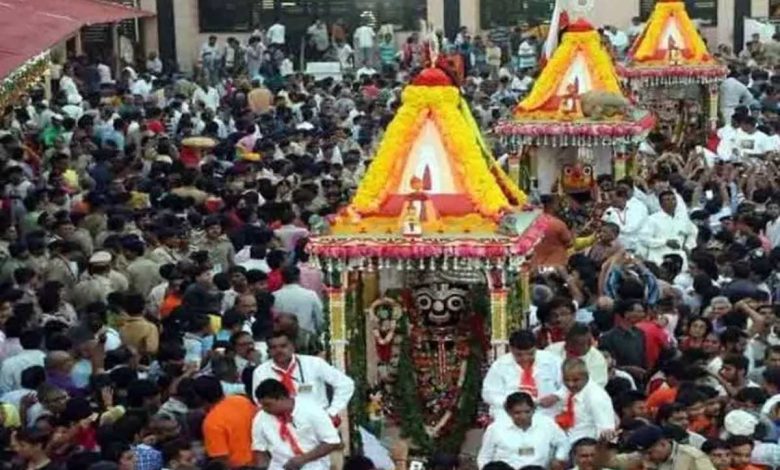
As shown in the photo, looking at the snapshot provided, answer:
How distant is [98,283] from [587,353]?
4.44 meters

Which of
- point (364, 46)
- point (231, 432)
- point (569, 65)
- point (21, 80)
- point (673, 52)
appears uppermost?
point (21, 80)

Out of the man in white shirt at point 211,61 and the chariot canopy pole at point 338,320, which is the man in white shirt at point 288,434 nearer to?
the chariot canopy pole at point 338,320

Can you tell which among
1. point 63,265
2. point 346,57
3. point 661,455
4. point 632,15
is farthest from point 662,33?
point 661,455

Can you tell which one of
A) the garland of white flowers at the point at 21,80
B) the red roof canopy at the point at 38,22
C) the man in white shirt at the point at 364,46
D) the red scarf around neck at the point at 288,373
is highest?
the red roof canopy at the point at 38,22

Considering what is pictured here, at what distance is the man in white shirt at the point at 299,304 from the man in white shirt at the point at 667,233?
11.8 feet

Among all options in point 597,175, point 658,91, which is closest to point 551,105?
point 597,175

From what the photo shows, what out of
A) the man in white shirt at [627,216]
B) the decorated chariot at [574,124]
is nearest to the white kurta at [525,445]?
the man in white shirt at [627,216]

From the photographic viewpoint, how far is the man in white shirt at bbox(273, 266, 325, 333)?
1346cm

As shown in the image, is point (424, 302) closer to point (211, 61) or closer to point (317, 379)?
point (317, 379)

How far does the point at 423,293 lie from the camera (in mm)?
12656

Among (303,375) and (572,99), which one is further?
(572,99)

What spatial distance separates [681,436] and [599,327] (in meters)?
3.04

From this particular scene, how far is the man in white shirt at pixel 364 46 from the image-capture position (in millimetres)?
33312

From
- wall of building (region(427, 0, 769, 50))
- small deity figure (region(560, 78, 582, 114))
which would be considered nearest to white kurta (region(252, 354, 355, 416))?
small deity figure (region(560, 78, 582, 114))
